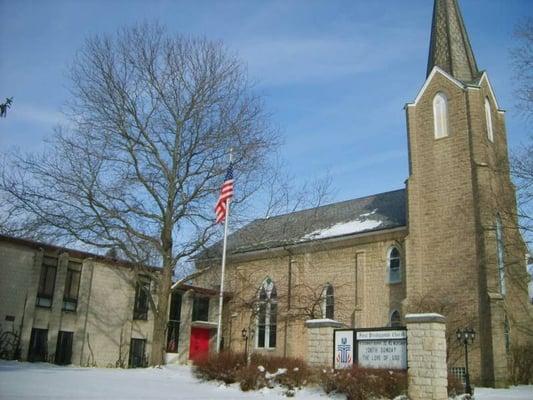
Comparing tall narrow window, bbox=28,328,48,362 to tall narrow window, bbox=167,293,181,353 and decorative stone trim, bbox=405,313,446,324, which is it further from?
decorative stone trim, bbox=405,313,446,324

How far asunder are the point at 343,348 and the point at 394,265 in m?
12.9

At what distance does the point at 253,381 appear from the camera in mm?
15523

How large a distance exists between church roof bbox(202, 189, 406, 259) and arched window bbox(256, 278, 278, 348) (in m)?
3.21

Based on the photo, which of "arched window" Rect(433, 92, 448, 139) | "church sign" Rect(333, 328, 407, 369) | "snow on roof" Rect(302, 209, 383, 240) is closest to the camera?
"church sign" Rect(333, 328, 407, 369)

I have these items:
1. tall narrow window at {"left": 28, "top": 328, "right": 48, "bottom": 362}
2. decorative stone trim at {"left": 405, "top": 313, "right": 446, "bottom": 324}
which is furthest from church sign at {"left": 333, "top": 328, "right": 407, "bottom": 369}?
tall narrow window at {"left": 28, "top": 328, "right": 48, "bottom": 362}

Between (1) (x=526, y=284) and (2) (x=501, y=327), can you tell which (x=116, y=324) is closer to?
(2) (x=501, y=327)

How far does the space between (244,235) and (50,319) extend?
10.1 metres

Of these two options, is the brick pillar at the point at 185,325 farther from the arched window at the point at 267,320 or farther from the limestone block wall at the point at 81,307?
the arched window at the point at 267,320

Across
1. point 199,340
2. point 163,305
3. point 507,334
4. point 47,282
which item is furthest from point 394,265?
point 47,282

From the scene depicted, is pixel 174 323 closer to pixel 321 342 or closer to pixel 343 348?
pixel 321 342

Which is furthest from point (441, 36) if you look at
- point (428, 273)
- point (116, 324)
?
point (116, 324)

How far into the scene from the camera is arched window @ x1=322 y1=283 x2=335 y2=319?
31.4 m

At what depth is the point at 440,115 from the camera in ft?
96.3

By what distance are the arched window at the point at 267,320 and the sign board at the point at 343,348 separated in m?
16.3
